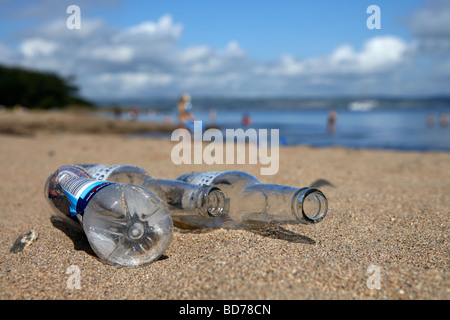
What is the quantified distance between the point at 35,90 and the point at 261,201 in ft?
126

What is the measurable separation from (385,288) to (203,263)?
94cm

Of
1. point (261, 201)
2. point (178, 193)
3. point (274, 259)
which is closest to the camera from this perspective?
point (274, 259)

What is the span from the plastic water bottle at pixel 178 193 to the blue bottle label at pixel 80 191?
A: 285 millimetres

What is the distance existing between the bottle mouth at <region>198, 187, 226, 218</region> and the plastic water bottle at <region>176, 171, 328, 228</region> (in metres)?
0.21

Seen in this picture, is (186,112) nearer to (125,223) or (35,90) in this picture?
(125,223)

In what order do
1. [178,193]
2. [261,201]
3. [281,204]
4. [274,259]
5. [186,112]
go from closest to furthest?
1. [274,259]
2. [281,204]
3. [261,201]
4. [178,193]
5. [186,112]

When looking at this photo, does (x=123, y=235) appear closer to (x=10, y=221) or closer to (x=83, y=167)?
(x=83, y=167)

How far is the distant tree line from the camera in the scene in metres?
34.7

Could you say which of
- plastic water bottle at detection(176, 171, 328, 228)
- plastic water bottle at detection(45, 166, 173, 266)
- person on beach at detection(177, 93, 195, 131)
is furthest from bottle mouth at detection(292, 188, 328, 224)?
person on beach at detection(177, 93, 195, 131)

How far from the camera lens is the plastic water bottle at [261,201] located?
2139 mm

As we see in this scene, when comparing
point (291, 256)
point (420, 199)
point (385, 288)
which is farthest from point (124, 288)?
point (420, 199)

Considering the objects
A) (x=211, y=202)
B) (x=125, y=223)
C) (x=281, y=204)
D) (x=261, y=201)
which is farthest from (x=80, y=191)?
Result: (x=281, y=204)

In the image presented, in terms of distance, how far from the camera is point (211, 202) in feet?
7.72

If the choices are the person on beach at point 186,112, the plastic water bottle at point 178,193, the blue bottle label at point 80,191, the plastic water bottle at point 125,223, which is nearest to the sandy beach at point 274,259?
the plastic water bottle at point 125,223
